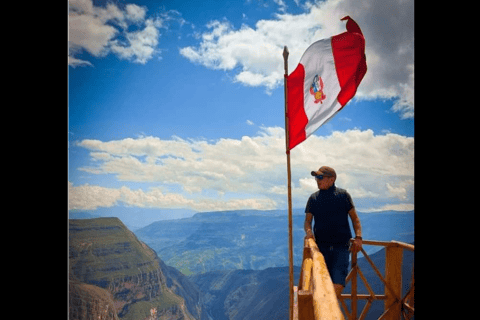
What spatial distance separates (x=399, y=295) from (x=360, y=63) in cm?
380

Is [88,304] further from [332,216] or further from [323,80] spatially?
[323,80]

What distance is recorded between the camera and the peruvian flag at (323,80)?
504 centimetres

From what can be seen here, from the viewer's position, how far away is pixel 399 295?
17.9ft

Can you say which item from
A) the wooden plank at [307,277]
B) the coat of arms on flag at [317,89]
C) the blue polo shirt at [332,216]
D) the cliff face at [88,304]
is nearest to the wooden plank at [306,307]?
the wooden plank at [307,277]

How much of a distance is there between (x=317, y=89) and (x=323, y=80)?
0.18 m

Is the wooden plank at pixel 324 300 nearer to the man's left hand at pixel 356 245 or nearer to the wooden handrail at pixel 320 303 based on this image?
the wooden handrail at pixel 320 303

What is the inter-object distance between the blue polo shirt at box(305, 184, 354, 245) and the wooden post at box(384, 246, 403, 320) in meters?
0.96

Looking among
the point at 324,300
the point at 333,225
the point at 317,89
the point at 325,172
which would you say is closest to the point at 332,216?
the point at 333,225

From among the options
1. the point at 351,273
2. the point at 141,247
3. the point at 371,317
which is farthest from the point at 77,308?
the point at 351,273

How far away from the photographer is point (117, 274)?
506 feet

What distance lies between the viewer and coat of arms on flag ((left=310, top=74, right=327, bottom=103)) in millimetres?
5430
